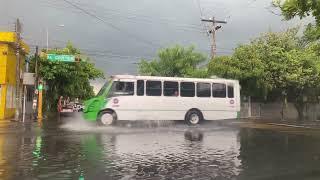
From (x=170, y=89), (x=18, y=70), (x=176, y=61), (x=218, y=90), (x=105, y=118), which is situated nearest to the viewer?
(x=105, y=118)

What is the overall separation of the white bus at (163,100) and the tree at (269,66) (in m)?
12.0

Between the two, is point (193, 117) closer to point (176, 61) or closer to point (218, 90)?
point (218, 90)

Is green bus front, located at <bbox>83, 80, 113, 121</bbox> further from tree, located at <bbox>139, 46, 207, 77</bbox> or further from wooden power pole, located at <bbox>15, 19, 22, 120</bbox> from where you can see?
tree, located at <bbox>139, 46, 207, 77</bbox>

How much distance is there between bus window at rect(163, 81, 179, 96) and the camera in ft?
94.1

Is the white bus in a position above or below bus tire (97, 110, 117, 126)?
above

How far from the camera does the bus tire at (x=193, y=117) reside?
29.4 metres

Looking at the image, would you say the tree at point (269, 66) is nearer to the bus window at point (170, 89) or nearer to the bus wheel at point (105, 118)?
the bus window at point (170, 89)

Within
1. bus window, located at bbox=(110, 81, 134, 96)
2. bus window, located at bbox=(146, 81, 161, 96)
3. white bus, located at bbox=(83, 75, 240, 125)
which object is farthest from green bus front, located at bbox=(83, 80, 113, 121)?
bus window, located at bbox=(146, 81, 161, 96)

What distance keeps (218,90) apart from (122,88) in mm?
6245

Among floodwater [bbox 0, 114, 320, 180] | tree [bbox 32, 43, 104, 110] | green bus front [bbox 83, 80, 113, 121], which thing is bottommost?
floodwater [bbox 0, 114, 320, 180]

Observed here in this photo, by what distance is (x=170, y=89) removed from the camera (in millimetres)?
28781

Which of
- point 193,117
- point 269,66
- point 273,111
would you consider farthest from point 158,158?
point 273,111

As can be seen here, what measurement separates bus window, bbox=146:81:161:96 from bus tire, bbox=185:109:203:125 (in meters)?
2.32

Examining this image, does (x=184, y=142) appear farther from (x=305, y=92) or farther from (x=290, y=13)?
(x=305, y=92)
